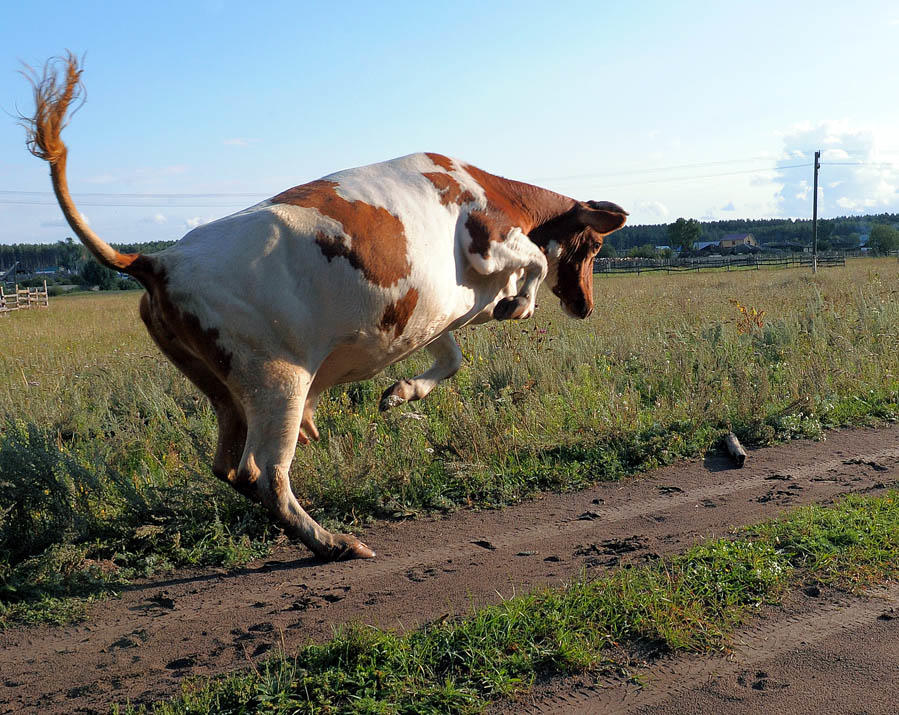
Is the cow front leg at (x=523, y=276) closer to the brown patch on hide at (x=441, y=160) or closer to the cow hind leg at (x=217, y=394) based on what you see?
the brown patch on hide at (x=441, y=160)

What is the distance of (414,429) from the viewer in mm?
6660

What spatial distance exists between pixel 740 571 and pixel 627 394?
12.5 ft

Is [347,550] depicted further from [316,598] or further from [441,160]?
[441,160]

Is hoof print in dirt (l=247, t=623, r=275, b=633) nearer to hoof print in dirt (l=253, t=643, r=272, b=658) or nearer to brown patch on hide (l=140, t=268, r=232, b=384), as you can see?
hoof print in dirt (l=253, t=643, r=272, b=658)

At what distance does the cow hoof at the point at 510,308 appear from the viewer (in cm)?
499

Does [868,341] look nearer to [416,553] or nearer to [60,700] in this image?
[416,553]

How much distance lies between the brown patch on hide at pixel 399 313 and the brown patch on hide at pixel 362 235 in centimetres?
12

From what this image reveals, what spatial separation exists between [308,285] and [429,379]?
5.41 ft

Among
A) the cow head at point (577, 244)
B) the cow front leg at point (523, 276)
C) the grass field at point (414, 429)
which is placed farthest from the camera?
the cow head at point (577, 244)

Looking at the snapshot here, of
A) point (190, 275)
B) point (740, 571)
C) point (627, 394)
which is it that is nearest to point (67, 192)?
point (190, 275)

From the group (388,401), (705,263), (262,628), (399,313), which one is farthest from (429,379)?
(705,263)

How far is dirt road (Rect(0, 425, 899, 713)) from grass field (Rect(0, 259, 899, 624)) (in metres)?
0.33

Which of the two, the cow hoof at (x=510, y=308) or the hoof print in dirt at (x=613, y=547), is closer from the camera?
the hoof print in dirt at (x=613, y=547)

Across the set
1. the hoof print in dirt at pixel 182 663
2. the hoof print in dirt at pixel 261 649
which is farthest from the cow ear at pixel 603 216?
the hoof print in dirt at pixel 182 663
